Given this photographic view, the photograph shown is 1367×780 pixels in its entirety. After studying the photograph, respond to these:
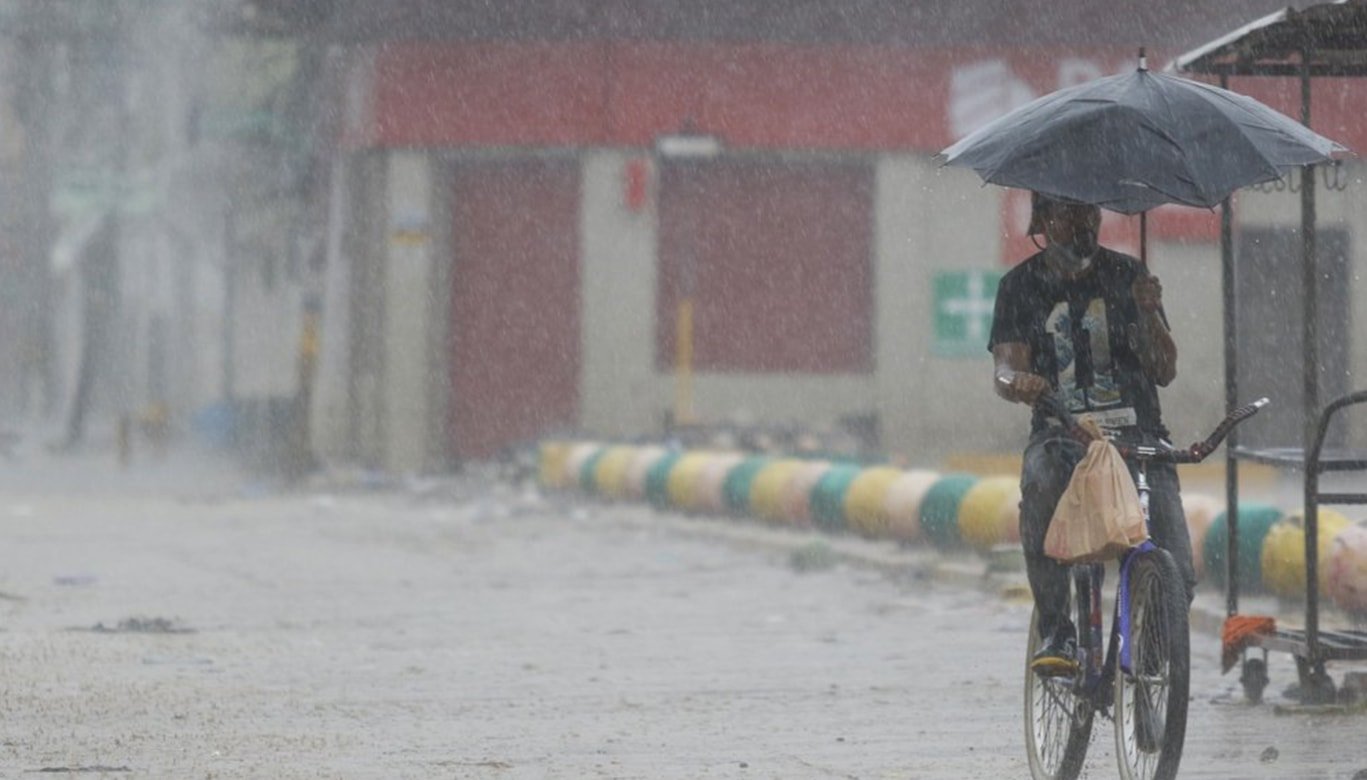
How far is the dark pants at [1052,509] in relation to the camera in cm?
674

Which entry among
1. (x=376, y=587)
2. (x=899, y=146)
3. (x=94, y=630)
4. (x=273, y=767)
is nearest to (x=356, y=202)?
(x=899, y=146)

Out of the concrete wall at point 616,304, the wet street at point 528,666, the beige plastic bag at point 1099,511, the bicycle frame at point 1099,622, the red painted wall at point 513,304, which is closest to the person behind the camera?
the beige plastic bag at point 1099,511

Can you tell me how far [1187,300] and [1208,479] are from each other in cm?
512

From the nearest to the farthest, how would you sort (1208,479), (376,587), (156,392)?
(376,587) → (1208,479) → (156,392)

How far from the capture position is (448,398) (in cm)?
2852

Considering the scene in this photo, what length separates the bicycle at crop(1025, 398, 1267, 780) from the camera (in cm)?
624

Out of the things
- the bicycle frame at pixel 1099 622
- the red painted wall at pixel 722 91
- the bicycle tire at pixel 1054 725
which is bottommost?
the bicycle tire at pixel 1054 725

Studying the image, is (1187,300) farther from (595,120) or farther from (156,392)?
(156,392)

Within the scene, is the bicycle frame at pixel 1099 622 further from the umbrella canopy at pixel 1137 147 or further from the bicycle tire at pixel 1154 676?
the umbrella canopy at pixel 1137 147

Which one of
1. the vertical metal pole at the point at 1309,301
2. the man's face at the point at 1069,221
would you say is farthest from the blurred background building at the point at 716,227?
the man's face at the point at 1069,221

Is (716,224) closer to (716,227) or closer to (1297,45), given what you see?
(716,227)

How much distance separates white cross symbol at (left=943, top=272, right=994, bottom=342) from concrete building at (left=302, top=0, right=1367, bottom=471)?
0.09ft

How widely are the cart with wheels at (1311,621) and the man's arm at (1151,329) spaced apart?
156cm

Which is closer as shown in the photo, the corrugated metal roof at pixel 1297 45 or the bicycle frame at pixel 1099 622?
the bicycle frame at pixel 1099 622
